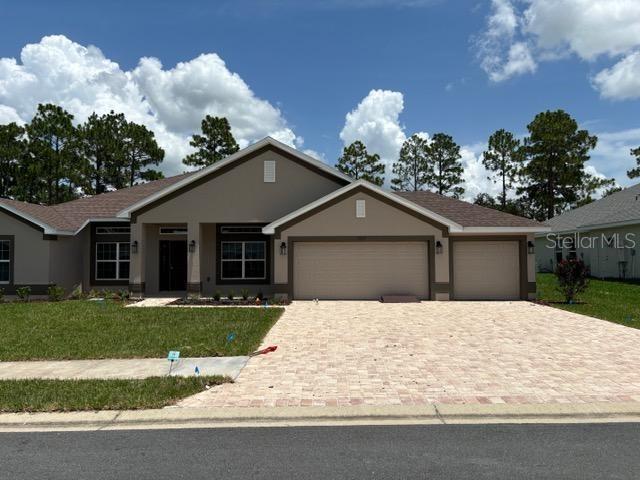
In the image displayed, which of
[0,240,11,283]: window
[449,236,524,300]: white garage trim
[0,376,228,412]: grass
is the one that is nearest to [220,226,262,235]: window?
[449,236,524,300]: white garage trim

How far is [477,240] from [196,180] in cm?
1146

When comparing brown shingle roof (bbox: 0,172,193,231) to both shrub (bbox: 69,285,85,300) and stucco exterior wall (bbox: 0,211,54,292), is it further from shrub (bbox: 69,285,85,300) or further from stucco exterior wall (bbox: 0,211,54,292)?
shrub (bbox: 69,285,85,300)

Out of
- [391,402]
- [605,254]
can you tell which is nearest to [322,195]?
[391,402]

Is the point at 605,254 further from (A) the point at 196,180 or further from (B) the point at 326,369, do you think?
(B) the point at 326,369

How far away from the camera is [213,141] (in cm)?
3953

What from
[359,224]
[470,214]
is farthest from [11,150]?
[470,214]

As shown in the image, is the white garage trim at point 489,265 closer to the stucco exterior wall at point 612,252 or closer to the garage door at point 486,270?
the garage door at point 486,270

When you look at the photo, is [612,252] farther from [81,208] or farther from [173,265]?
[81,208]

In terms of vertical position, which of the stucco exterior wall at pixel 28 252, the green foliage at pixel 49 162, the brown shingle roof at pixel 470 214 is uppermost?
the green foliage at pixel 49 162

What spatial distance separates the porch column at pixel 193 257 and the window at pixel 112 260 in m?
3.38

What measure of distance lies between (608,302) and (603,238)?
43.3 ft

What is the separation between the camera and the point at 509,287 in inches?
680

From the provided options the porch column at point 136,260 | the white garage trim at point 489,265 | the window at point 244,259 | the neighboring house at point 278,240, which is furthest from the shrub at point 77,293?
the white garage trim at point 489,265

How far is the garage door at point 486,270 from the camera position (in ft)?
56.6
